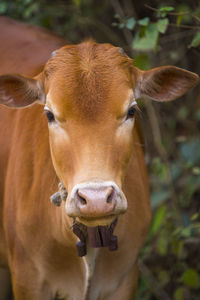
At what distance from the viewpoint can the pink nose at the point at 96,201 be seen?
253cm

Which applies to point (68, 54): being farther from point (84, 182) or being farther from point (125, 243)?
point (125, 243)

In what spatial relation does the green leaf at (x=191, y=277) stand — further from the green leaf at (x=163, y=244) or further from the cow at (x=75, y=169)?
the cow at (x=75, y=169)

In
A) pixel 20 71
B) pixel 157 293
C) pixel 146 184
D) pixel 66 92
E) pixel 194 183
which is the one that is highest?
pixel 66 92

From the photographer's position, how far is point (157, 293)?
4.70 meters

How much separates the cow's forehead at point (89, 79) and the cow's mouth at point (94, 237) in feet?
1.98

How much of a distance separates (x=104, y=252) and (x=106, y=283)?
0.78ft

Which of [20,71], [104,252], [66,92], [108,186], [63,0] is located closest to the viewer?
[108,186]

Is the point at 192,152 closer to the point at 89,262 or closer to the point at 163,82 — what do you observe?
the point at 163,82

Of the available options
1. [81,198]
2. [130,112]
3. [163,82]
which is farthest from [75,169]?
[163,82]

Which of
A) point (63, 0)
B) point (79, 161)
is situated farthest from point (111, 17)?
point (79, 161)

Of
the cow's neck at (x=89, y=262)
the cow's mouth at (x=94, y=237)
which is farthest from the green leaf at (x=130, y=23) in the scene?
the cow's neck at (x=89, y=262)

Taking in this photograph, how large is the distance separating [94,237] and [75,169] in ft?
1.44

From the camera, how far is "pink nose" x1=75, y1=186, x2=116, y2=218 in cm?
253

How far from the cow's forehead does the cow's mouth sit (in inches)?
23.8
